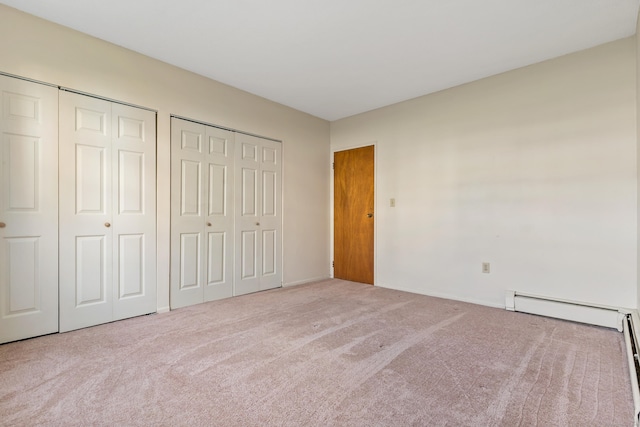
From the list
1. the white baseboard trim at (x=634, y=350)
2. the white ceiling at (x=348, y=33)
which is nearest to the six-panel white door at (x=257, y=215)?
the white ceiling at (x=348, y=33)

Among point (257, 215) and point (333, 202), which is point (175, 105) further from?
point (333, 202)

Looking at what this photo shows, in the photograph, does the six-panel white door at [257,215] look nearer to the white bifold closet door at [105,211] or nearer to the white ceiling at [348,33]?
the white ceiling at [348,33]

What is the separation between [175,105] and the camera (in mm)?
3113

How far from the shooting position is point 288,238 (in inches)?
168

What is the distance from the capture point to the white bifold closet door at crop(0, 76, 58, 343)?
222cm

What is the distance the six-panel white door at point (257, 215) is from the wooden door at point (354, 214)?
103 centimetres

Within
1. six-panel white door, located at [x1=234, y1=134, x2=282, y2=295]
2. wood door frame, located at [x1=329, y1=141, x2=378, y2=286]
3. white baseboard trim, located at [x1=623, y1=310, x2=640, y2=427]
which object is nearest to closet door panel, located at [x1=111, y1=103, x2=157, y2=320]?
six-panel white door, located at [x1=234, y1=134, x2=282, y2=295]

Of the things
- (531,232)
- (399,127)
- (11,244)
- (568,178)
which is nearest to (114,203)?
(11,244)

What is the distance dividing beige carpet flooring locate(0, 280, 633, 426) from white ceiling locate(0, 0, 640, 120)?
8.16 feet

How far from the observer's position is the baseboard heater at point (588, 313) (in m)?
1.97

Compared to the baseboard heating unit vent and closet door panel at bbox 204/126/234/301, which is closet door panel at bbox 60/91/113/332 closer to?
closet door panel at bbox 204/126/234/301

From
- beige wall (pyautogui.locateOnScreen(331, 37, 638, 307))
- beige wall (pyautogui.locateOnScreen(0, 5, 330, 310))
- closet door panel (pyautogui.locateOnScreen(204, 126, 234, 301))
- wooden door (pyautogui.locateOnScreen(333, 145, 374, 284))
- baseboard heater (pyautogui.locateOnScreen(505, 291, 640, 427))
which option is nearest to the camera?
baseboard heater (pyautogui.locateOnScreen(505, 291, 640, 427))

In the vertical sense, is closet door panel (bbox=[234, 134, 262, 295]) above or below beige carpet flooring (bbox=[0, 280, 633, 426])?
above

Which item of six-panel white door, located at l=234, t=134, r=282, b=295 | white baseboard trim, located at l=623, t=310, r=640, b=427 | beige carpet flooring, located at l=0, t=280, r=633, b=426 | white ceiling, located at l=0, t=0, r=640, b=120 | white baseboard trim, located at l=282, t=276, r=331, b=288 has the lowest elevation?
white baseboard trim, located at l=282, t=276, r=331, b=288
